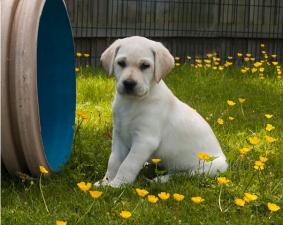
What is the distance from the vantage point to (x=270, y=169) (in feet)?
13.7

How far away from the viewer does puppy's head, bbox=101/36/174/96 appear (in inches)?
142

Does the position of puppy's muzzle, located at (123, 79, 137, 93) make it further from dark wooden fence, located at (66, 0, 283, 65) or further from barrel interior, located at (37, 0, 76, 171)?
dark wooden fence, located at (66, 0, 283, 65)

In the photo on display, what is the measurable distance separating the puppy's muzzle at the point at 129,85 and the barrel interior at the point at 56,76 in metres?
0.93

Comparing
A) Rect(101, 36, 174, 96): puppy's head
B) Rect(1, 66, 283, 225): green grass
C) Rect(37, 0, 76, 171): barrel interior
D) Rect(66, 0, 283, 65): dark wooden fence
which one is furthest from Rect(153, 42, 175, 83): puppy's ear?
Answer: Rect(66, 0, 283, 65): dark wooden fence

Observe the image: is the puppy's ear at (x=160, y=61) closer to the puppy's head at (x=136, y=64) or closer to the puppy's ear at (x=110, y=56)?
the puppy's head at (x=136, y=64)

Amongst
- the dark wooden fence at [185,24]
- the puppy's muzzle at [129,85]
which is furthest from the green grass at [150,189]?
the dark wooden fence at [185,24]

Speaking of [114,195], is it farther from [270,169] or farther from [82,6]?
[82,6]

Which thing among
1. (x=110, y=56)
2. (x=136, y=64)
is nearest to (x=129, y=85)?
(x=136, y=64)

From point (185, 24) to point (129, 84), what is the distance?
19.0 feet

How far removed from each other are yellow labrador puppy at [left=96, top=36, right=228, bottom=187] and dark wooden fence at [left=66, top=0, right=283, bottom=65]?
4.55 m

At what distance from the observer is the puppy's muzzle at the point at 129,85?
3.57 m

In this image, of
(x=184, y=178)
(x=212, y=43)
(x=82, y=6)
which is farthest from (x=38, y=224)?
(x=212, y=43)

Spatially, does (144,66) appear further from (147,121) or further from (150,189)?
(150,189)

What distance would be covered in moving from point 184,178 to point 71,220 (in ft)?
3.30
